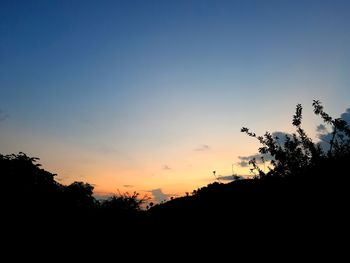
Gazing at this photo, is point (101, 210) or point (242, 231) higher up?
point (101, 210)

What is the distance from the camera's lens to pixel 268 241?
9.20 meters

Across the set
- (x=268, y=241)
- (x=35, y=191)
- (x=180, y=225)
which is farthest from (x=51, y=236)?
(x=268, y=241)

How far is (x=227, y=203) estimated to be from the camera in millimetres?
11969

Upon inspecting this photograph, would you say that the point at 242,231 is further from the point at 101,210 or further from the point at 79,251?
the point at 101,210

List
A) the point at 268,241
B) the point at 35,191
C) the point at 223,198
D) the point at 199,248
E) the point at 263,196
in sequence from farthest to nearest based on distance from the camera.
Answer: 1. the point at 35,191
2. the point at 223,198
3. the point at 263,196
4. the point at 199,248
5. the point at 268,241

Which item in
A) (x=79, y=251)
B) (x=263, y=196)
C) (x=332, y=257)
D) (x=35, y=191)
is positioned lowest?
(x=332, y=257)

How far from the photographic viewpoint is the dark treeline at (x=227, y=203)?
9.61 m

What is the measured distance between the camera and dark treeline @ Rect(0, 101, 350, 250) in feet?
31.5

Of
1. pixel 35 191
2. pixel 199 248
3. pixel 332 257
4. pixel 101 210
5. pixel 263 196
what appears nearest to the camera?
pixel 332 257

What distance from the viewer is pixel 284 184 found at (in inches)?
460

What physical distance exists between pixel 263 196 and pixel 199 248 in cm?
286

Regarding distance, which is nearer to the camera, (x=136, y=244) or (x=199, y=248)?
(x=199, y=248)

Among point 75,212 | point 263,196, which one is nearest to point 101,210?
point 75,212

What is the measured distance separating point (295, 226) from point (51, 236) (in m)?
8.57
